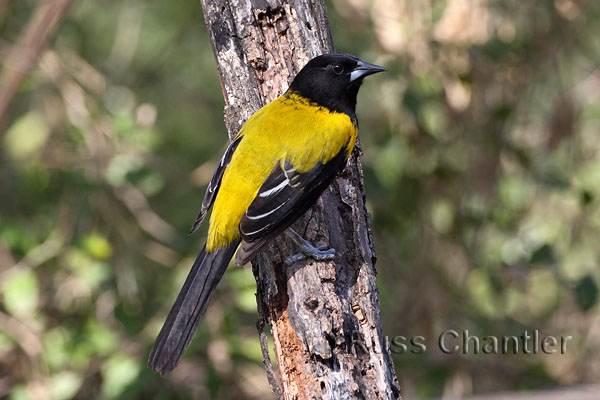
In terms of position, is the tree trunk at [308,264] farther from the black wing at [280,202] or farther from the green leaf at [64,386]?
the green leaf at [64,386]

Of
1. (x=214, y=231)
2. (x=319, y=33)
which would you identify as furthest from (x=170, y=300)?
(x=319, y=33)

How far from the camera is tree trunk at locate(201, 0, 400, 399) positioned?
256cm

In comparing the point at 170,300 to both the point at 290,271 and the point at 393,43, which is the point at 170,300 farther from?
the point at 393,43

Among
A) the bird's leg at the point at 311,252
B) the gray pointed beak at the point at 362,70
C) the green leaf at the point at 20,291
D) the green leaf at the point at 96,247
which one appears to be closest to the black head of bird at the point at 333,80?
the gray pointed beak at the point at 362,70

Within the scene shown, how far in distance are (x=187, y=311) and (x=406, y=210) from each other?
8.15 ft

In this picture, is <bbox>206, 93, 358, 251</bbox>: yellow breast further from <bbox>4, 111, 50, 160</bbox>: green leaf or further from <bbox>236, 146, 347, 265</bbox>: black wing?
<bbox>4, 111, 50, 160</bbox>: green leaf

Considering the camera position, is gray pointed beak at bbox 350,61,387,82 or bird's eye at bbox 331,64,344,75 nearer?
bird's eye at bbox 331,64,344,75

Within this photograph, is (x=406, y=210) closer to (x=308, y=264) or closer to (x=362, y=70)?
(x=362, y=70)

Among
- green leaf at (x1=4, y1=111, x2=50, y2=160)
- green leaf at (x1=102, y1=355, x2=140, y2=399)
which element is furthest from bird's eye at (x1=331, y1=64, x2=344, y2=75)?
green leaf at (x1=4, y1=111, x2=50, y2=160)

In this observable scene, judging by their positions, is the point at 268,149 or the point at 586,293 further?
the point at 586,293

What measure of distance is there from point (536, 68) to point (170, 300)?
3.04 m

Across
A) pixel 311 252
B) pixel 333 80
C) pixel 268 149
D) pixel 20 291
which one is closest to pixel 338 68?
pixel 333 80

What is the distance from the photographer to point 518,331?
5.31 meters

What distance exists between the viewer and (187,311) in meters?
3.00
